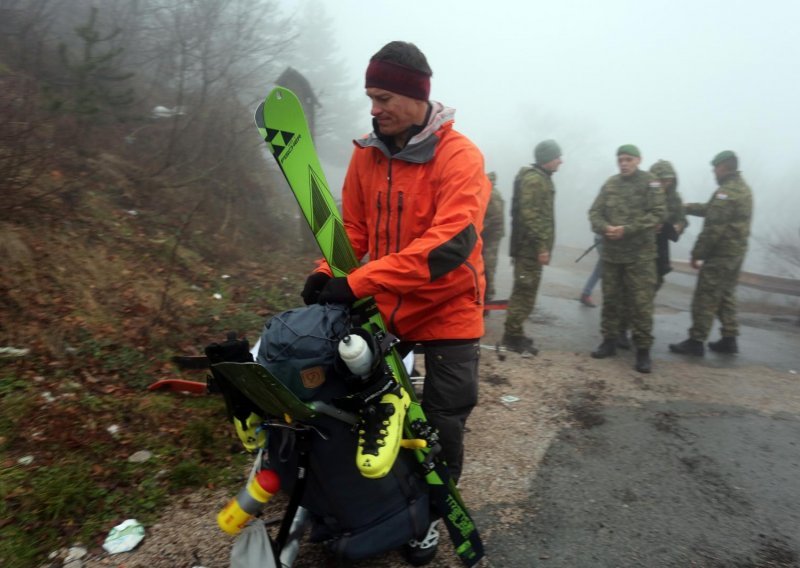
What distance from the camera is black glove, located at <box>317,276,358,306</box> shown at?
2104 mm

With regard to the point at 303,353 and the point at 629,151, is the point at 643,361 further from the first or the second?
the point at 303,353

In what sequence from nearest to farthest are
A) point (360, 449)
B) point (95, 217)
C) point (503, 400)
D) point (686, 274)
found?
1. point (360, 449)
2. point (503, 400)
3. point (95, 217)
4. point (686, 274)

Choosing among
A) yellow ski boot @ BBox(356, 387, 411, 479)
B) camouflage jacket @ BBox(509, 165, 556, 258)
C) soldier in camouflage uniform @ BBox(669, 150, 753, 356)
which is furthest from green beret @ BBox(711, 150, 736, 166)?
yellow ski boot @ BBox(356, 387, 411, 479)

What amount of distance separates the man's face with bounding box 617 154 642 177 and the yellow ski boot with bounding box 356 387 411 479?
15.5ft

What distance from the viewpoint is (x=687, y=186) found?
50375 mm

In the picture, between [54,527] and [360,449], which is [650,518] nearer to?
[360,449]

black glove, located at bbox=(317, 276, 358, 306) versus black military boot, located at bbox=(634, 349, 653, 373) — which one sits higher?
black glove, located at bbox=(317, 276, 358, 306)

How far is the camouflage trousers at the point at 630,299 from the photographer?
5.43 m

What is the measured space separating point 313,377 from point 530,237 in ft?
14.2

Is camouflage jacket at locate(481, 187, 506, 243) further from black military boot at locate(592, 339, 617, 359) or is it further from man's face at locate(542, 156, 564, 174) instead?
black military boot at locate(592, 339, 617, 359)

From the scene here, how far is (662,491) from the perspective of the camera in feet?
10.2

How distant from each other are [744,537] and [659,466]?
698mm

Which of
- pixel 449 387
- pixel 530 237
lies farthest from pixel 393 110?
pixel 530 237

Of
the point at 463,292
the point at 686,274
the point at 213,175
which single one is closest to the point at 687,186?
the point at 686,274
